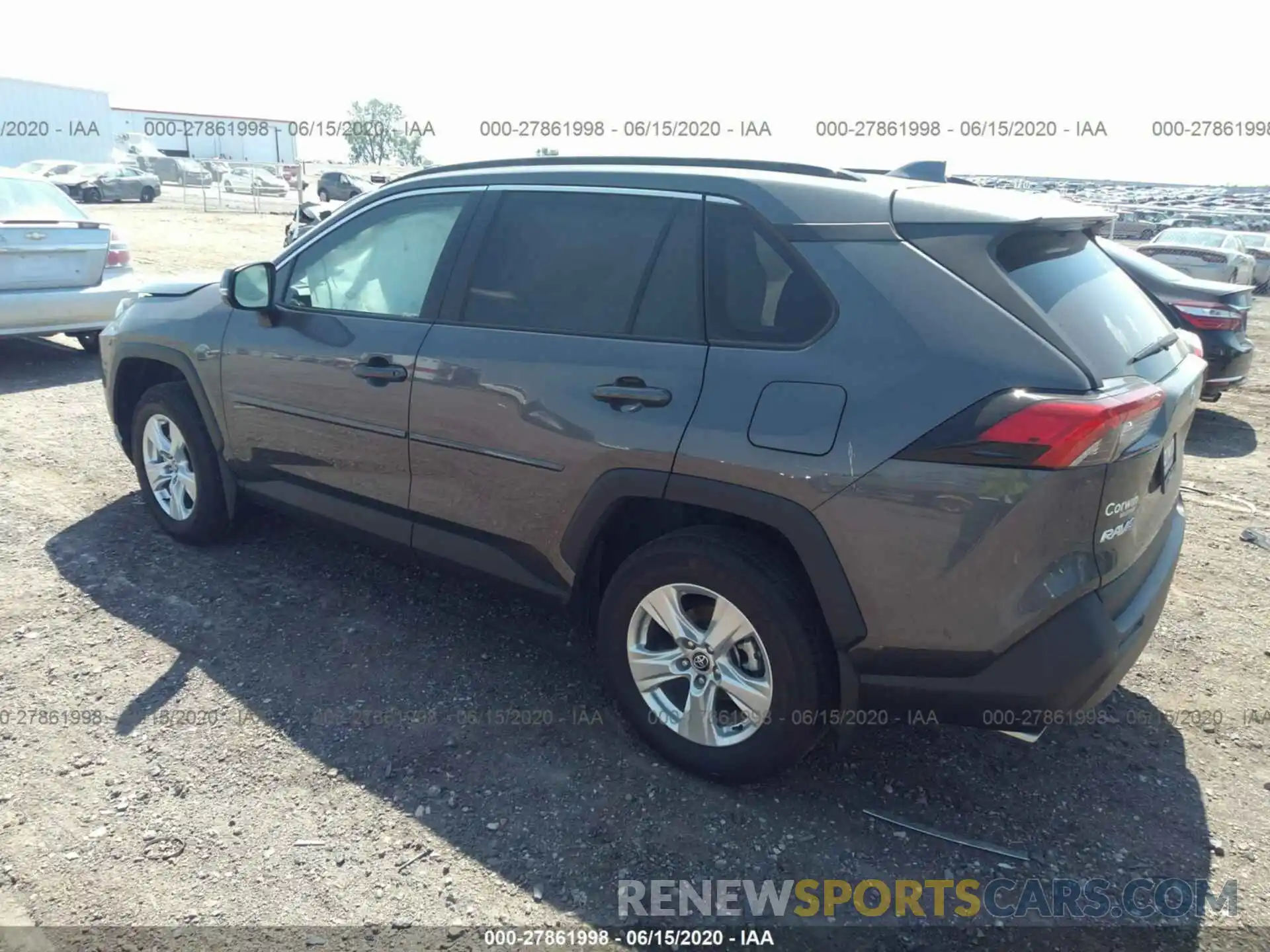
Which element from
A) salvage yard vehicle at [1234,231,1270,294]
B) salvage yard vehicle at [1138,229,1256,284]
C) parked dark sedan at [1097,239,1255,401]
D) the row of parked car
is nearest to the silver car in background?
parked dark sedan at [1097,239,1255,401]

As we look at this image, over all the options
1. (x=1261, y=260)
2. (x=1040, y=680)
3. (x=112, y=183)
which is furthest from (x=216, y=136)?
(x=1040, y=680)

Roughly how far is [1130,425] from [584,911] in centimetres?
192

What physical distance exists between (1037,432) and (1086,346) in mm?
352

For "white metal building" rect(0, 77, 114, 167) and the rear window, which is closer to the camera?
the rear window

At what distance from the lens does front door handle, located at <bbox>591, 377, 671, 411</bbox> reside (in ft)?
9.18

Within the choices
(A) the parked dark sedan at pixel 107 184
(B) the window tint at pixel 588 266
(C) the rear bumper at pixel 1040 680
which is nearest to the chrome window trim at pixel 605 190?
(B) the window tint at pixel 588 266

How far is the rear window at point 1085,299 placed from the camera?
8.05ft

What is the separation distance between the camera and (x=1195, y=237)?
14891 mm

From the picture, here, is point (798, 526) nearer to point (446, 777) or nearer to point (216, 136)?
point (446, 777)

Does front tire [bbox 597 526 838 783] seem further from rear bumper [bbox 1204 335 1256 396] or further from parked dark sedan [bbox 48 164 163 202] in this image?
parked dark sedan [bbox 48 164 163 202]

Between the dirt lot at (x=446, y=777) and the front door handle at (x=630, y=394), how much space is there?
1.16m

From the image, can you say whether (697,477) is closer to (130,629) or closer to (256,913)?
(256,913)

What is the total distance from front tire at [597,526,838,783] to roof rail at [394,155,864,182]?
3.81 feet

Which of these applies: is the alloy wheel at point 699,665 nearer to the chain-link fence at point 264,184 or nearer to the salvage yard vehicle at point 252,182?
the chain-link fence at point 264,184
